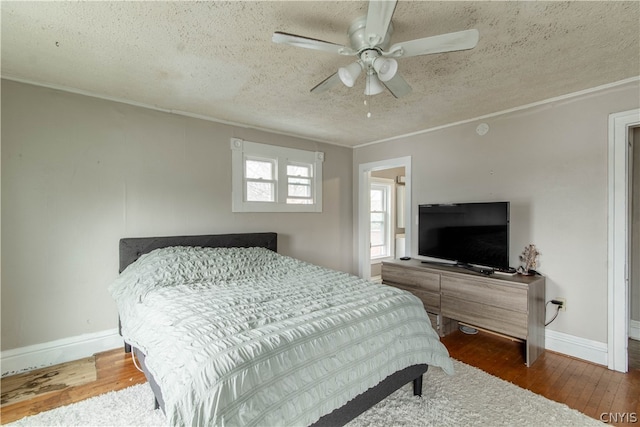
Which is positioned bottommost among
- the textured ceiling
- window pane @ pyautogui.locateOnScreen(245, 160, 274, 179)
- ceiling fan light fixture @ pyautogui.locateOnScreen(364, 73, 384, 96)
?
window pane @ pyautogui.locateOnScreen(245, 160, 274, 179)

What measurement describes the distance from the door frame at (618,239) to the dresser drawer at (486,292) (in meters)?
0.73

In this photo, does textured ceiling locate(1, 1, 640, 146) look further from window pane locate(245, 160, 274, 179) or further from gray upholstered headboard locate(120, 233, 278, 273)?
gray upholstered headboard locate(120, 233, 278, 273)

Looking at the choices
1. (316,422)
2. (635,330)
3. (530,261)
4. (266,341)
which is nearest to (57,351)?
(266,341)

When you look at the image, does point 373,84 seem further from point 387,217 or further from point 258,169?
point 387,217

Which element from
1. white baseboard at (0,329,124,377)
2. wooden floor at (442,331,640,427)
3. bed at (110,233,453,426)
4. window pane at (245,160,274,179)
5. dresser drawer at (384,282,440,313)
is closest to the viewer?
bed at (110,233,453,426)

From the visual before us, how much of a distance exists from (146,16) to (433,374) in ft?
10.4

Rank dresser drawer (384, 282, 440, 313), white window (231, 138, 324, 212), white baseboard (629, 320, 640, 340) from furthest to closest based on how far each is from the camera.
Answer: white window (231, 138, 324, 212) → dresser drawer (384, 282, 440, 313) → white baseboard (629, 320, 640, 340)

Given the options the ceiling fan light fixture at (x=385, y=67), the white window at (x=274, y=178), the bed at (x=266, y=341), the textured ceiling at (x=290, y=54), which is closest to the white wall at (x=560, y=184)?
the textured ceiling at (x=290, y=54)

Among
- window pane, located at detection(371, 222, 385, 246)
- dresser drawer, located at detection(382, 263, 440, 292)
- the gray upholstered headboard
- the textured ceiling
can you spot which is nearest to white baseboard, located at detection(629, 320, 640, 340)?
dresser drawer, located at detection(382, 263, 440, 292)

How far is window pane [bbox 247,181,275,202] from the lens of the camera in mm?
3814

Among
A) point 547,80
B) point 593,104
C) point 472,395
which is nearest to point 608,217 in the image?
point 593,104

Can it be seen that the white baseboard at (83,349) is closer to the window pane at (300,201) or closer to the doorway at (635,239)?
the doorway at (635,239)

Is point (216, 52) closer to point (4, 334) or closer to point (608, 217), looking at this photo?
point (4, 334)

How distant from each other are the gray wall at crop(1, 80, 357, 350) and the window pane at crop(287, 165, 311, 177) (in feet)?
3.03
